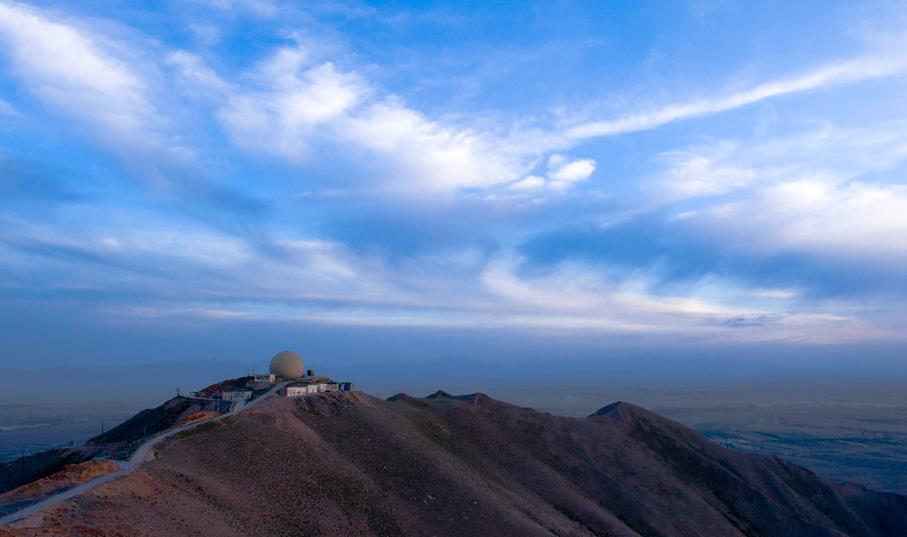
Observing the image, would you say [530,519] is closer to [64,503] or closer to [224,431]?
[224,431]

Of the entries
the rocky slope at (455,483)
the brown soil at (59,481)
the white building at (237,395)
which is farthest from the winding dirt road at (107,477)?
the white building at (237,395)

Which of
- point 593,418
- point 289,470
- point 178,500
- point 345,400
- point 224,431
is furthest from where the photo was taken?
point 593,418

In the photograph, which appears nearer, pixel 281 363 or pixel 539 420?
pixel 539 420

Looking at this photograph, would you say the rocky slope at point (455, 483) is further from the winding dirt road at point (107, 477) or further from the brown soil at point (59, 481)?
the brown soil at point (59, 481)

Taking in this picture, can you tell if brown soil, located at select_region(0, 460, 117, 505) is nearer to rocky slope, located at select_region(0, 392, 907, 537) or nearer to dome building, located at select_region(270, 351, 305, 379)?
rocky slope, located at select_region(0, 392, 907, 537)

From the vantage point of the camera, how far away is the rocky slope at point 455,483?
37469mm

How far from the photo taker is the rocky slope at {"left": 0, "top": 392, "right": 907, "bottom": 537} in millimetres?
37469

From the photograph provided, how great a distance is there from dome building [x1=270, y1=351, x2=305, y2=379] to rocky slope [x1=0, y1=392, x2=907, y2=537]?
1542 cm

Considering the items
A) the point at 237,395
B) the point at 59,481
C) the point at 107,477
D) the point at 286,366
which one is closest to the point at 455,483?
the point at 107,477

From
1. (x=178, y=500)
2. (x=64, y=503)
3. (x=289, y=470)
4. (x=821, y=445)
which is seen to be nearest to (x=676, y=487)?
(x=289, y=470)

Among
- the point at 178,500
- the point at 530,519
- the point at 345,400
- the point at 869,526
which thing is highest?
the point at 345,400

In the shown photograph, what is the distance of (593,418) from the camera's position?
75.1m

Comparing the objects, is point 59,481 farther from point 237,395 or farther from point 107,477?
point 237,395

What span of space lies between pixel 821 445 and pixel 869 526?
213 feet
